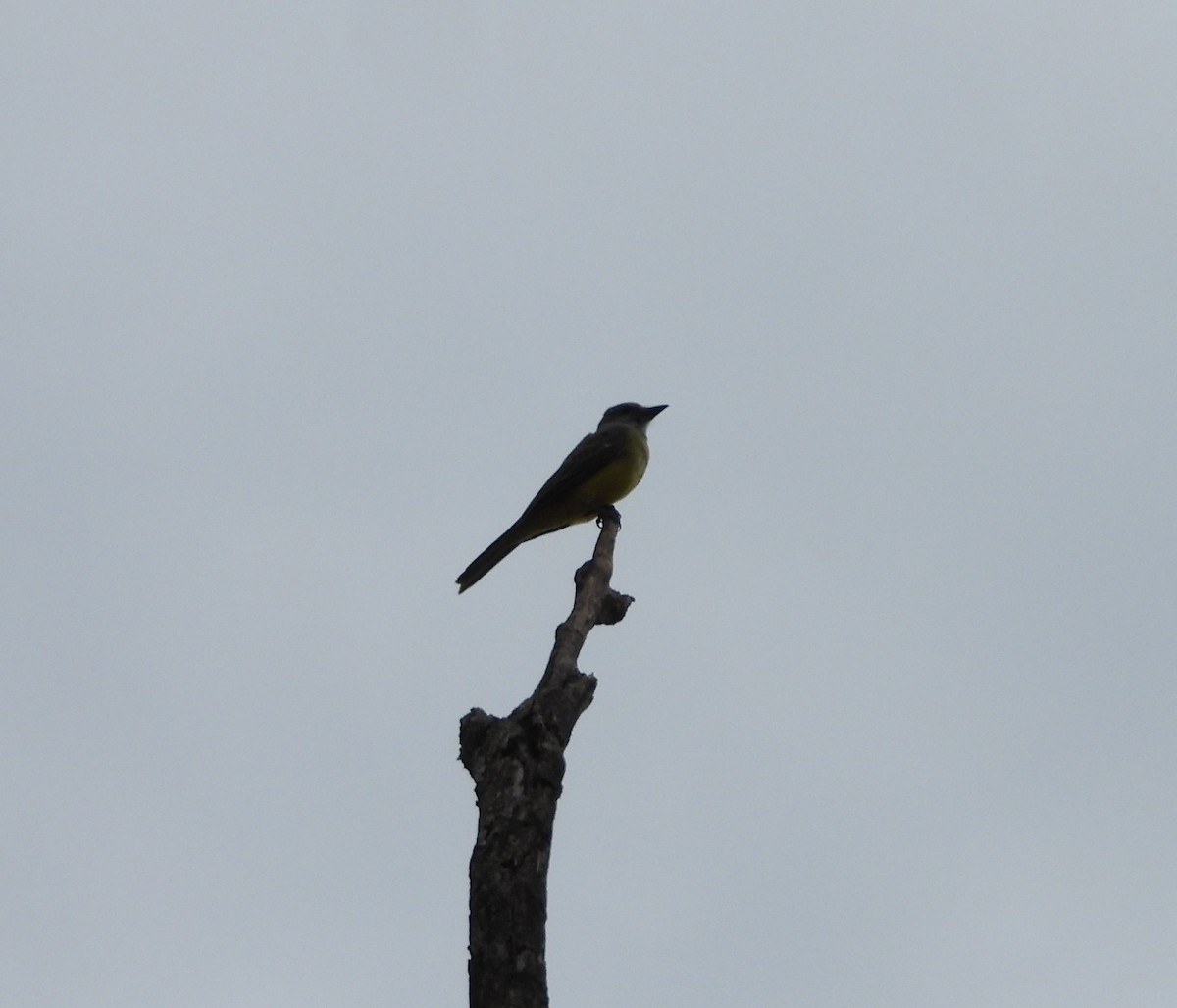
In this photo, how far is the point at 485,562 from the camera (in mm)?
10391

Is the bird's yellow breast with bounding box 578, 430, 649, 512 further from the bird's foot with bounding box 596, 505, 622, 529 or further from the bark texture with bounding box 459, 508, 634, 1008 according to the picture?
the bark texture with bounding box 459, 508, 634, 1008

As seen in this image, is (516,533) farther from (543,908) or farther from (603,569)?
(543,908)

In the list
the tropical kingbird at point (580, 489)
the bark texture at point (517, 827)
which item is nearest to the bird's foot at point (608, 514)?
the tropical kingbird at point (580, 489)

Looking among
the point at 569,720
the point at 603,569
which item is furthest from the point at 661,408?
the point at 569,720

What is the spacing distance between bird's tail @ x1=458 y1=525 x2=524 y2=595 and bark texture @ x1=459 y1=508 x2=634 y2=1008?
5.20 m

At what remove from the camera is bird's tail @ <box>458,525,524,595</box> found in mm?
10352

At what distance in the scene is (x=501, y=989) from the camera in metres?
3.91

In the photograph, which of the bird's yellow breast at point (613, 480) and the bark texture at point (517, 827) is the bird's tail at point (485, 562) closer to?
the bird's yellow breast at point (613, 480)

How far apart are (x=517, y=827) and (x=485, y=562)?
20.3ft

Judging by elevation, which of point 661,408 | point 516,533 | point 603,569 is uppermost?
point 661,408

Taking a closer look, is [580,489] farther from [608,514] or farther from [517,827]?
[517,827]

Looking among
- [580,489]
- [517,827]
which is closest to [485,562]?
[580,489]

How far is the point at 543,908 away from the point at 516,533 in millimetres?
6689

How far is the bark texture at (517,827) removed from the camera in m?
3.96
